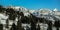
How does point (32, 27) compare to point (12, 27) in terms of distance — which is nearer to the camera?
point (12, 27)

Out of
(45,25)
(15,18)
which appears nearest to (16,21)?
(15,18)

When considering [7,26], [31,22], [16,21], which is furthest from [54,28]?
[7,26]

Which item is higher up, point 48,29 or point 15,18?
point 15,18

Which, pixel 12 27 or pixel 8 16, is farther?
pixel 8 16

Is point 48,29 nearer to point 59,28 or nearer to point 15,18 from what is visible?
point 59,28

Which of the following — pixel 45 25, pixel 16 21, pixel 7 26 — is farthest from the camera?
pixel 45 25

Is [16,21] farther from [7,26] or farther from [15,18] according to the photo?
[7,26]

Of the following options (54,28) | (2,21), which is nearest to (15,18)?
(2,21)

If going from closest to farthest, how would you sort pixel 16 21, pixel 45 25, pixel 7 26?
pixel 7 26, pixel 16 21, pixel 45 25
